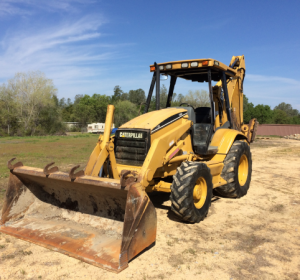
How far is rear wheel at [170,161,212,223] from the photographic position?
4.55 m

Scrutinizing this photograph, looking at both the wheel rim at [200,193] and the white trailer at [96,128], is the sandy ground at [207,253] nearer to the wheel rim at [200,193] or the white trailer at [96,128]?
the wheel rim at [200,193]

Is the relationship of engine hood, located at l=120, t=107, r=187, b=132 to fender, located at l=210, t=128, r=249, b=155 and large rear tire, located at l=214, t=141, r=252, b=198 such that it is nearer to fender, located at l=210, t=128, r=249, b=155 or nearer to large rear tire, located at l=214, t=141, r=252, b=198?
fender, located at l=210, t=128, r=249, b=155

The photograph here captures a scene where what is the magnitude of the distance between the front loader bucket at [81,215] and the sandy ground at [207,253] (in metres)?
0.15

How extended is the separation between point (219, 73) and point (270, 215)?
3.31 metres

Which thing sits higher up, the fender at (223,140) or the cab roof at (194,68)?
the cab roof at (194,68)

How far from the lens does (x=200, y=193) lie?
5.01 metres

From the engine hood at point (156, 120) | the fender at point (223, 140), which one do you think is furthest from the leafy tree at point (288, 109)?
the engine hood at point (156, 120)

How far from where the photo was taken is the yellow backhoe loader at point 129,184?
3746 millimetres

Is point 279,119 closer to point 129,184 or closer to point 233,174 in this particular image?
point 233,174

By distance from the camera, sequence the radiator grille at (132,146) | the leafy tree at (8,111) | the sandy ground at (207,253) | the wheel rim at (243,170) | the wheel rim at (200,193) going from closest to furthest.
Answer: the sandy ground at (207,253) → the wheel rim at (200,193) → the radiator grille at (132,146) → the wheel rim at (243,170) → the leafy tree at (8,111)

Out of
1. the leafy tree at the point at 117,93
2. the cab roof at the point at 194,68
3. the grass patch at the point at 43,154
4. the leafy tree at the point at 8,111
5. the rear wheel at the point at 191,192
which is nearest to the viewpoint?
the rear wheel at the point at 191,192

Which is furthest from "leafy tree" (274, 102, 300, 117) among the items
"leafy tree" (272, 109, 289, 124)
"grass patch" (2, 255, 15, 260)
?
"grass patch" (2, 255, 15, 260)

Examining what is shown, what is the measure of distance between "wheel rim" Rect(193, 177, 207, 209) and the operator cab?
38.8 inches

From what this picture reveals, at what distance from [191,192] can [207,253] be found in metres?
0.99
